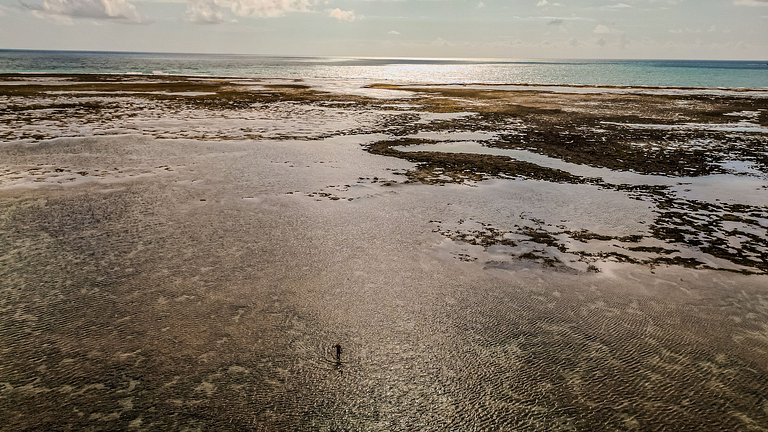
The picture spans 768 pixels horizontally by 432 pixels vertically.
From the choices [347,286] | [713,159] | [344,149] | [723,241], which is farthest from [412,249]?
[713,159]

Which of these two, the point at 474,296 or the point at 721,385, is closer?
the point at 721,385

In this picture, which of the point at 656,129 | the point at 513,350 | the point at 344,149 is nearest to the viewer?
the point at 513,350

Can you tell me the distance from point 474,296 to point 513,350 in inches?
69.3

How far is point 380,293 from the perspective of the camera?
8.65 m

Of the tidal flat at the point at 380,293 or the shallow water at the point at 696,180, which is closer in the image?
the tidal flat at the point at 380,293

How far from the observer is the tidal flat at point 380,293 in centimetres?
577

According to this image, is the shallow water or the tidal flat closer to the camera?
the tidal flat

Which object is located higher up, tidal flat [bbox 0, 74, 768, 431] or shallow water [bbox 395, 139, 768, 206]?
shallow water [bbox 395, 139, 768, 206]

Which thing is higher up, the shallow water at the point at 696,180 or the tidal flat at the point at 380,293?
the shallow water at the point at 696,180

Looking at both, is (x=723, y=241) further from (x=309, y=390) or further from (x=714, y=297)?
(x=309, y=390)

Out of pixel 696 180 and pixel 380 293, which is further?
pixel 696 180

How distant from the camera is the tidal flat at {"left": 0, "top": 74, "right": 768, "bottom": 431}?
5.77m

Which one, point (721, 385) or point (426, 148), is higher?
point (426, 148)

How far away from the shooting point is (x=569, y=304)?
27.5ft
